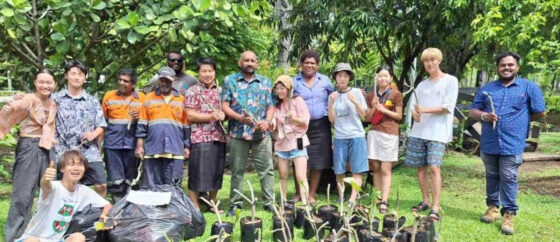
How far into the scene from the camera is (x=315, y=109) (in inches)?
182

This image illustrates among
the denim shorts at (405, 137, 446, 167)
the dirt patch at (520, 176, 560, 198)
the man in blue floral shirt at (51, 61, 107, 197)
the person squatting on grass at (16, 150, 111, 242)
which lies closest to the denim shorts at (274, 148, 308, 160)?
the denim shorts at (405, 137, 446, 167)

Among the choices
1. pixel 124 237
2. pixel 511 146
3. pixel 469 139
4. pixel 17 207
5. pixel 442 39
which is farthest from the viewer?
pixel 469 139

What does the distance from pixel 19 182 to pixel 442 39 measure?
588 cm

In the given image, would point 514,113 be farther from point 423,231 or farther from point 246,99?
point 246,99

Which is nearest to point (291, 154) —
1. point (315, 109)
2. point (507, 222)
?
point (315, 109)

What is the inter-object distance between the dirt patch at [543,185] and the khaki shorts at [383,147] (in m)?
2.82

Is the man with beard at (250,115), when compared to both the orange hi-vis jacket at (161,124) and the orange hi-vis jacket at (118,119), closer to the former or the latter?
the orange hi-vis jacket at (161,124)

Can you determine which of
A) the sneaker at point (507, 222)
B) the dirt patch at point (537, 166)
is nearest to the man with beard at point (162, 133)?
the sneaker at point (507, 222)

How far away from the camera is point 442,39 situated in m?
6.71

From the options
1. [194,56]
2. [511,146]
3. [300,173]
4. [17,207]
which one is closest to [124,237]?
[17,207]

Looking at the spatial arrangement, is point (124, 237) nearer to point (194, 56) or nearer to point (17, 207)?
point (17, 207)

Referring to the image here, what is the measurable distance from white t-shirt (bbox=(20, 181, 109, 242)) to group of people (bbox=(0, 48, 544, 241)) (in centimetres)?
66

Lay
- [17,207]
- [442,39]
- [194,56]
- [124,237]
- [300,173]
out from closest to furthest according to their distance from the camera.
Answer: [124,237] < [17,207] < [300,173] < [194,56] < [442,39]

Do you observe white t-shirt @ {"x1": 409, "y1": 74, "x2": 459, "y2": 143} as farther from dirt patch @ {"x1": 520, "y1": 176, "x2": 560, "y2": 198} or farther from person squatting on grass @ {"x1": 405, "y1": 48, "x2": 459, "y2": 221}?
dirt patch @ {"x1": 520, "y1": 176, "x2": 560, "y2": 198}
